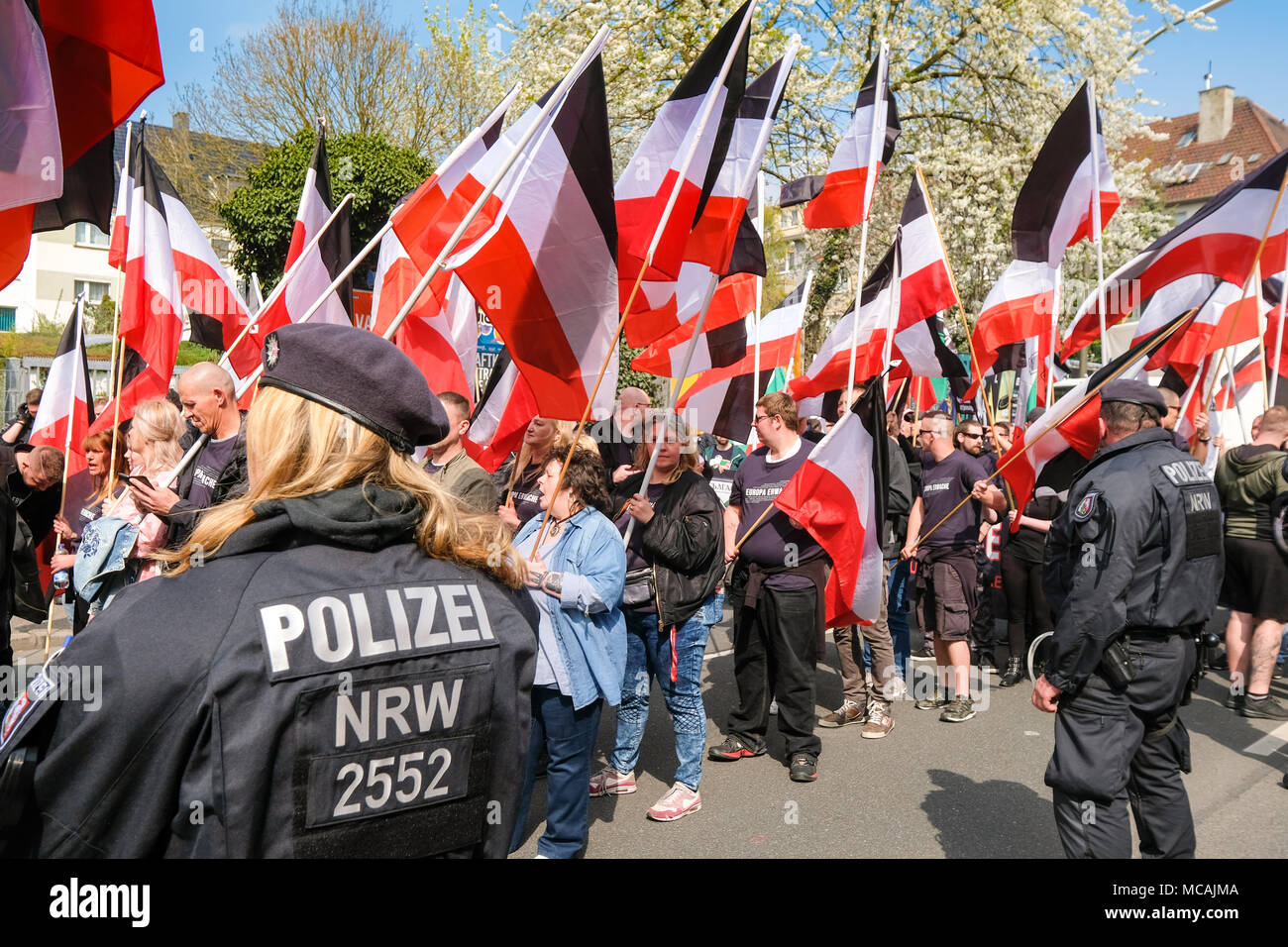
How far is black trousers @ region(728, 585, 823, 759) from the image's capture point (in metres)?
5.38

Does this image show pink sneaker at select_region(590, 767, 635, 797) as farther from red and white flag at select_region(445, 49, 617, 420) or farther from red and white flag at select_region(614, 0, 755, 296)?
red and white flag at select_region(614, 0, 755, 296)

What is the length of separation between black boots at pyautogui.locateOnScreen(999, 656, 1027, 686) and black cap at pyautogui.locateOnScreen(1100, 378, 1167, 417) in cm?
398

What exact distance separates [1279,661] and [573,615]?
21.8 ft

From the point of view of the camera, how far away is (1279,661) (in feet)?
25.8

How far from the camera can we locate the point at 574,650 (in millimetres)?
4062

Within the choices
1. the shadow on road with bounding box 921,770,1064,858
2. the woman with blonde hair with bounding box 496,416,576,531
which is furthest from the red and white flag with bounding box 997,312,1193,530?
the woman with blonde hair with bounding box 496,416,576,531

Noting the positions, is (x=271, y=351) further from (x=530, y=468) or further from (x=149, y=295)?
(x=149, y=295)

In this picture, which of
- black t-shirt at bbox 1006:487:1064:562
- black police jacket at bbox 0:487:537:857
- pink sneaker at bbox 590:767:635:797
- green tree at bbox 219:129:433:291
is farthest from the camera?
green tree at bbox 219:129:433:291

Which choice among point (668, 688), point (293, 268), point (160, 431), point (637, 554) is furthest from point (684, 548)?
point (293, 268)

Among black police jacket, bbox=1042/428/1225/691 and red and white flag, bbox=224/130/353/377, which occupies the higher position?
red and white flag, bbox=224/130/353/377

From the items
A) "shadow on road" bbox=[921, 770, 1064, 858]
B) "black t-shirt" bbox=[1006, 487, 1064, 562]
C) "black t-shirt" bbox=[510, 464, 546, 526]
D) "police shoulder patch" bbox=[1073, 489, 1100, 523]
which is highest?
"police shoulder patch" bbox=[1073, 489, 1100, 523]

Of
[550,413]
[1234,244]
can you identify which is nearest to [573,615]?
[550,413]

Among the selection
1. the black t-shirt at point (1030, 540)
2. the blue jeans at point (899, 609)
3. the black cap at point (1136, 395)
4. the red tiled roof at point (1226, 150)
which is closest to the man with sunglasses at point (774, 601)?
the blue jeans at point (899, 609)

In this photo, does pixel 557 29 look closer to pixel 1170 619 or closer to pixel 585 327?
A: pixel 585 327
